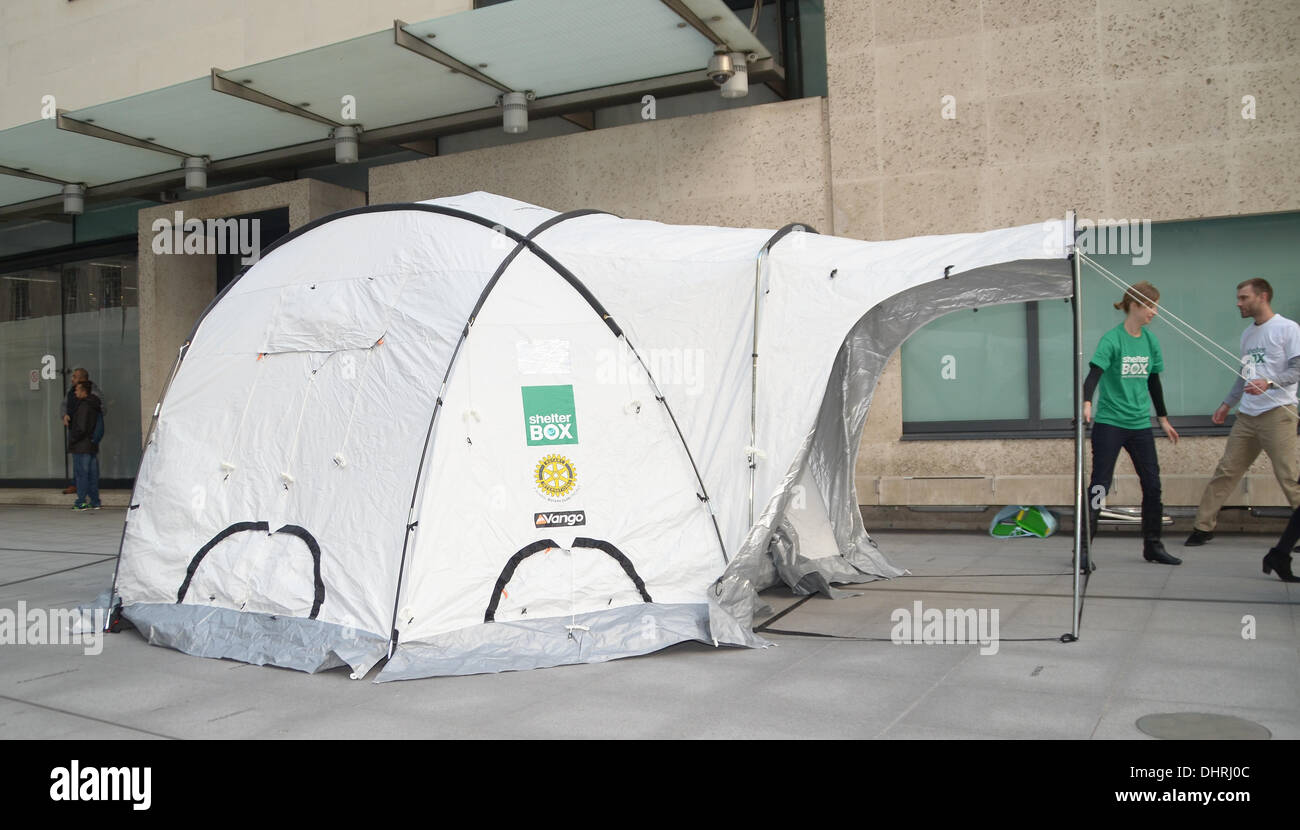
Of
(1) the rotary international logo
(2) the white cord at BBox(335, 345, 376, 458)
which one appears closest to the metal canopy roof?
(2) the white cord at BBox(335, 345, 376, 458)

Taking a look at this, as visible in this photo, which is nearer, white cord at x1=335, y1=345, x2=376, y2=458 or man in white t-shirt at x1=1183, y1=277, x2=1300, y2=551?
white cord at x1=335, y1=345, x2=376, y2=458

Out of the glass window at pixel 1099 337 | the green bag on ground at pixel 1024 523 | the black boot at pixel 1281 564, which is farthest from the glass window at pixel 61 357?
the black boot at pixel 1281 564

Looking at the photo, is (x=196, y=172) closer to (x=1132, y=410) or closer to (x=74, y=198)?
(x=74, y=198)

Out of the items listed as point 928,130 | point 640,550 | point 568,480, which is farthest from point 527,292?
point 928,130

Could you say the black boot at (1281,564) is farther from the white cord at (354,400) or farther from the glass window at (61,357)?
the glass window at (61,357)

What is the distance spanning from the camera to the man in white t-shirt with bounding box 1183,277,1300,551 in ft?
23.7

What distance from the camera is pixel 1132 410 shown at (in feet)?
24.1

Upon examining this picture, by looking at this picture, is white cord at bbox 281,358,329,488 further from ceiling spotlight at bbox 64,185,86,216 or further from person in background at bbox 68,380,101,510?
person in background at bbox 68,380,101,510

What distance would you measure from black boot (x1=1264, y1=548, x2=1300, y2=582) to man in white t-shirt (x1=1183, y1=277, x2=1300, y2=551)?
3.67 feet

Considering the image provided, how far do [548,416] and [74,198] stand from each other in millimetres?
10527

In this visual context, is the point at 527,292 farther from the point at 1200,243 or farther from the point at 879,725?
the point at 1200,243

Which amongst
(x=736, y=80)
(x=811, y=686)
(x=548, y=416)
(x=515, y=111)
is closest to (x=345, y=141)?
(x=515, y=111)

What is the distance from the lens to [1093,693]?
4453 millimetres
